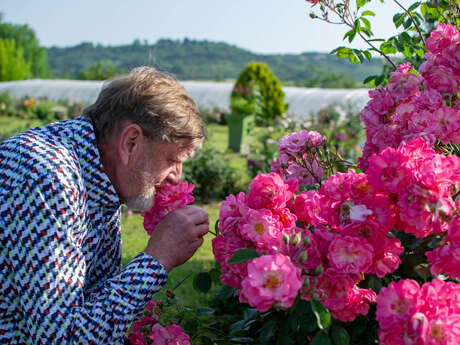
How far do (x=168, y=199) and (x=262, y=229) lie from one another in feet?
1.74

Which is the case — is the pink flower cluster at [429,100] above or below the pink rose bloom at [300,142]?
above

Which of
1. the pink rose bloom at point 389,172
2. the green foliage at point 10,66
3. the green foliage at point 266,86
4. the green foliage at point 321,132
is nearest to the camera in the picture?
the pink rose bloom at point 389,172

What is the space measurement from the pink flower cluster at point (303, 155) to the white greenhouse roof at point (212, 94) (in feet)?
44.2

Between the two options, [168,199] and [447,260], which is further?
[168,199]

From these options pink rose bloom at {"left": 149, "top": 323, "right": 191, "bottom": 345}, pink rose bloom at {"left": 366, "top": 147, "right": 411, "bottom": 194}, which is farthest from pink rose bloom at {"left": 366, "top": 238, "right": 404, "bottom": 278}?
pink rose bloom at {"left": 149, "top": 323, "right": 191, "bottom": 345}

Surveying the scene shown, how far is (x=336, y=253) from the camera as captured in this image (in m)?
0.95

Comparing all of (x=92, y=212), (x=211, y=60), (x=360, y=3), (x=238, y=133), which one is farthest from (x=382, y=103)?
(x=211, y=60)

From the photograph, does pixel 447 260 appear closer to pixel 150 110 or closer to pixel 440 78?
pixel 440 78

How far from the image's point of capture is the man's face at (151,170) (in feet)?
4.66

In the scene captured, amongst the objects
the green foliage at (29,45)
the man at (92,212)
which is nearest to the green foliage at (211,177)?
the man at (92,212)

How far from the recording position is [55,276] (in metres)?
1.12

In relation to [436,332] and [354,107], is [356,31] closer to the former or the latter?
[436,332]

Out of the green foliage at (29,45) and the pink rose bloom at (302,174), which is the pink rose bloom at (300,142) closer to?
the pink rose bloom at (302,174)

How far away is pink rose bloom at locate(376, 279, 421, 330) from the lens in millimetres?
832
